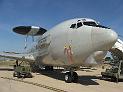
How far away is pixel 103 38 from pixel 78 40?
2.41 m

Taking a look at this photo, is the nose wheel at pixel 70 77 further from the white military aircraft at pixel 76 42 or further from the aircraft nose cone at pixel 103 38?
the aircraft nose cone at pixel 103 38

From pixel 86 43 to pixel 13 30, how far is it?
28055 millimetres

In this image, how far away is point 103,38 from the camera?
63.2 ft

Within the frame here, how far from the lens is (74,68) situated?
2334cm

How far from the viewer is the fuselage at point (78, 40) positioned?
19469 mm

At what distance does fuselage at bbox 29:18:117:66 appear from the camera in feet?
63.9

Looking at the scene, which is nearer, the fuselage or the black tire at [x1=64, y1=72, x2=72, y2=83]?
the fuselage

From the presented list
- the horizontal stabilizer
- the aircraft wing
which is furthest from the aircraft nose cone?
the horizontal stabilizer

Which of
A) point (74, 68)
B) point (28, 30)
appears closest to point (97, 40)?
point (74, 68)

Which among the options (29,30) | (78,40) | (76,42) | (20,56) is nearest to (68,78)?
(76,42)

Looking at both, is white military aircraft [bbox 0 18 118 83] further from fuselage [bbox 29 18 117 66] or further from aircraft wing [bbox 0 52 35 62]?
aircraft wing [bbox 0 52 35 62]

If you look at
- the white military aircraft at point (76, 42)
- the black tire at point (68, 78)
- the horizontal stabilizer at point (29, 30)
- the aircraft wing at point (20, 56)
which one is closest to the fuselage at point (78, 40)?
the white military aircraft at point (76, 42)

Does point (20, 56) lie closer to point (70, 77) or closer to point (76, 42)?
point (70, 77)

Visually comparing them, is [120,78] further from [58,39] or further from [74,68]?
[58,39]
